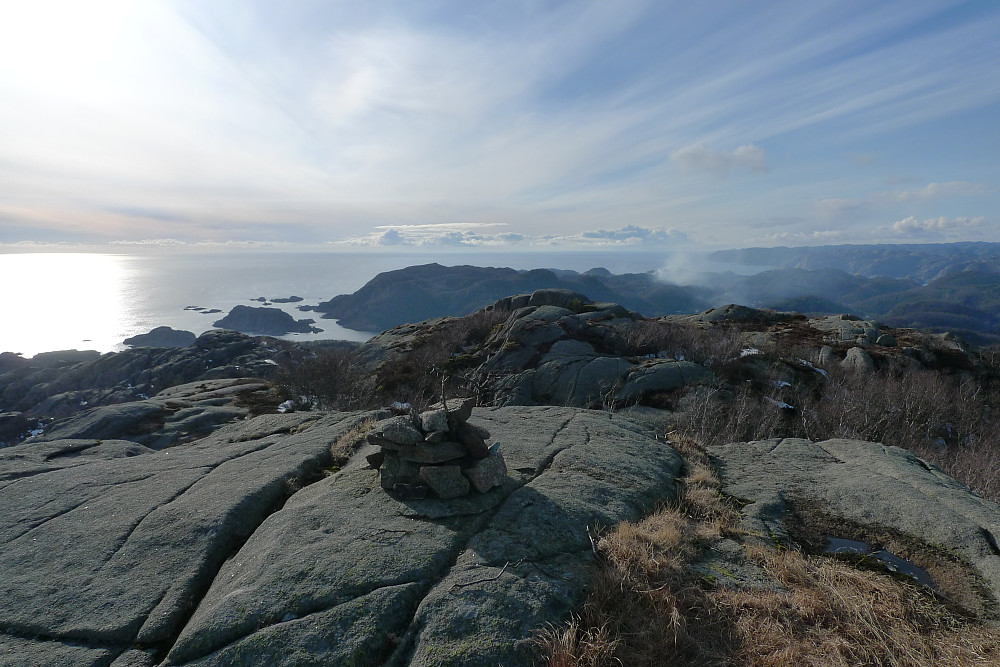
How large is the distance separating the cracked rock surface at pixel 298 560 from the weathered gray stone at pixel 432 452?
728 mm

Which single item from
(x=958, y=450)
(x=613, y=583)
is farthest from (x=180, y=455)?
(x=958, y=450)

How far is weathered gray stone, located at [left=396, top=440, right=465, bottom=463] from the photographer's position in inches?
314

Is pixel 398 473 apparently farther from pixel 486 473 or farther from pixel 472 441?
pixel 486 473

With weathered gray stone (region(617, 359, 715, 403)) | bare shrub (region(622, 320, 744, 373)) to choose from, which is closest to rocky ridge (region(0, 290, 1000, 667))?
weathered gray stone (region(617, 359, 715, 403))

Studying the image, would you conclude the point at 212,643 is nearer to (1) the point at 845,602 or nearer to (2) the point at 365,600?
(2) the point at 365,600

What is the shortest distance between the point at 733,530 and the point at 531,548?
3.83m

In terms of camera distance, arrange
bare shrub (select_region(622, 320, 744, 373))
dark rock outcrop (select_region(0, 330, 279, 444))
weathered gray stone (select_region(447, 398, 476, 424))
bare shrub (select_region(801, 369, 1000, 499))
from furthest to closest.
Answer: dark rock outcrop (select_region(0, 330, 279, 444)) < bare shrub (select_region(622, 320, 744, 373)) < bare shrub (select_region(801, 369, 1000, 499)) < weathered gray stone (select_region(447, 398, 476, 424))

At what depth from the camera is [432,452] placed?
7992 mm

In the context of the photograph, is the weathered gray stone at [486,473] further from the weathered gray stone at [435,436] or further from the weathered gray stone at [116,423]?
the weathered gray stone at [116,423]

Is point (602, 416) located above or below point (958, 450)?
above

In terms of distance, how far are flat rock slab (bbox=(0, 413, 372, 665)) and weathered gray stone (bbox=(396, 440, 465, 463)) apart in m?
2.91

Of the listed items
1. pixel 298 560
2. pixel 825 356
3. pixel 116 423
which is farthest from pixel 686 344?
pixel 116 423

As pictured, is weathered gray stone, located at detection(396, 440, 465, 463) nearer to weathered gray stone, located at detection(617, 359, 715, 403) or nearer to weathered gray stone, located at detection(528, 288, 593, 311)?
weathered gray stone, located at detection(617, 359, 715, 403)

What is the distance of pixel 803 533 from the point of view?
7754 millimetres
